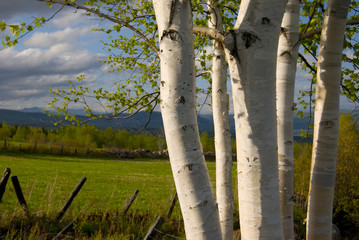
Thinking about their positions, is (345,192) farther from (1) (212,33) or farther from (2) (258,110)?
(2) (258,110)

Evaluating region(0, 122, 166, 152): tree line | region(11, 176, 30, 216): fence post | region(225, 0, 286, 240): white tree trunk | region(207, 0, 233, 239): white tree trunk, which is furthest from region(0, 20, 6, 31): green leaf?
region(0, 122, 166, 152): tree line

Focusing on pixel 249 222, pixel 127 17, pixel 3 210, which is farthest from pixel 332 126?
pixel 3 210

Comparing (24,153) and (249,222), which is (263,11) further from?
(24,153)

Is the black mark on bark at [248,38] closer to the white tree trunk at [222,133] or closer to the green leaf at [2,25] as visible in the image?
the green leaf at [2,25]

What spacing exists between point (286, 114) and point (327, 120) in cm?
42

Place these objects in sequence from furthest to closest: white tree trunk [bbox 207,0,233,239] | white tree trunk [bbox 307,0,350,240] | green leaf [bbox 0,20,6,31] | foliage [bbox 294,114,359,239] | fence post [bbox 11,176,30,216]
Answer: foliage [bbox 294,114,359,239] < fence post [bbox 11,176,30,216] < white tree trunk [bbox 207,0,233,239] < white tree trunk [bbox 307,0,350,240] < green leaf [bbox 0,20,6,31]

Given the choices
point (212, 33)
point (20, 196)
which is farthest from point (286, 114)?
point (20, 196)

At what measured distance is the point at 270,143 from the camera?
2.29m

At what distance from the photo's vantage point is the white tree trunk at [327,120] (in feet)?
11.1

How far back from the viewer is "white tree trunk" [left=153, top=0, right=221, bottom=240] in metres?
2.40

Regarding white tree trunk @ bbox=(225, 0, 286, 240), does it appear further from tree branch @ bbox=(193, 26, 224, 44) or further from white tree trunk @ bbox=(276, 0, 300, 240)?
white tree trunk @ bbox=(276, 0, 300, 240)

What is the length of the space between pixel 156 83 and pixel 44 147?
50487 mm

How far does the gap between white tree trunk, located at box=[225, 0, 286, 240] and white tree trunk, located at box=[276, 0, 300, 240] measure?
1.36 m

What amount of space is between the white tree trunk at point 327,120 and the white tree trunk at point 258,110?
127cm
